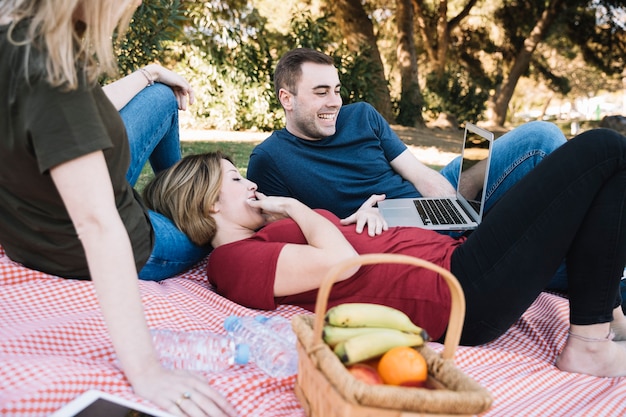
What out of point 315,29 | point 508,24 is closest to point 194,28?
point 315,29

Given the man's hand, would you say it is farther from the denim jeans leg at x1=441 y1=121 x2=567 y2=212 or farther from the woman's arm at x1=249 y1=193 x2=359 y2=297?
the denim jeans leg at x1=441 y1=121 x2=567 y2=212

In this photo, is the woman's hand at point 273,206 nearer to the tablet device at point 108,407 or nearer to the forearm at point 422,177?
the tablet device at point 108,407

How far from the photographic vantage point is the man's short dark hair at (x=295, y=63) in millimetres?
4148

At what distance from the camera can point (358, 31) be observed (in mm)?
15297

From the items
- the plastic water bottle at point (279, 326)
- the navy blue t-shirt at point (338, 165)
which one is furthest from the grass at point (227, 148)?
the plastic water bottle at point (279, 326)

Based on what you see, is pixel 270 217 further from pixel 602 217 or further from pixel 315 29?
pixel 315 29

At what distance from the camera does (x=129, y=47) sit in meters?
6.19

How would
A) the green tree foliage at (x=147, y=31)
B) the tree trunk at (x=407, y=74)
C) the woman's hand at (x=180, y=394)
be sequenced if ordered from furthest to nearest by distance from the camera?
1. the tree trunk at (x=407, y=74)
2. the green tree foliage at (x=147, y=31)
3. the woman's hand at (x=180, y=394)

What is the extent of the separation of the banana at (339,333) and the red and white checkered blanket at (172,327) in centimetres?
36

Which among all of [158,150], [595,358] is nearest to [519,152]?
[595,358]

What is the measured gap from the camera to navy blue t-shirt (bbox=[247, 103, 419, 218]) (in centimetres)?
382

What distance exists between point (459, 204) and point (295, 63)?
5.00 feet

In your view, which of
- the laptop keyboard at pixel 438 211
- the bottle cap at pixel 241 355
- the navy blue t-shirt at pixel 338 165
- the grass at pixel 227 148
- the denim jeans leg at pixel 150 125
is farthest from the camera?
the grass at pixel 227 148

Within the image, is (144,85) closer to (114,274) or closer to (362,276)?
(362,276)
